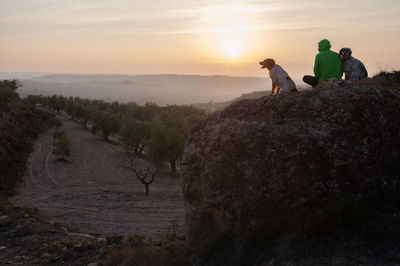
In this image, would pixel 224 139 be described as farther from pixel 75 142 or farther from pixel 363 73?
pixel 75 142

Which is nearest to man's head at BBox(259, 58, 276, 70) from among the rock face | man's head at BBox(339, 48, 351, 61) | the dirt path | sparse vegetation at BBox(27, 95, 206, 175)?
man's head at BBox(339, 48, 351, 61)

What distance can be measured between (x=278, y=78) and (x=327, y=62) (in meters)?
1.17

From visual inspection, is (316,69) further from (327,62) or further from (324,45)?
(324,45)

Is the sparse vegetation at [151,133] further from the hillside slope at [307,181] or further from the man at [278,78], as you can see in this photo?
the hillside slope at [307,181]

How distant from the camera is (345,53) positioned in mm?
8359

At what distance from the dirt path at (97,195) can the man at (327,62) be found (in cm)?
753

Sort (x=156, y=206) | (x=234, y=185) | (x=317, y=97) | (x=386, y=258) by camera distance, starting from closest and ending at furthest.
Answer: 1. (x=386, y=258)
2. (x=234, y=185)
3. (x=317, y=97)
4. (x=156, y=206)

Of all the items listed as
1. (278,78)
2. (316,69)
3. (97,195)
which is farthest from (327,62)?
(97,195)

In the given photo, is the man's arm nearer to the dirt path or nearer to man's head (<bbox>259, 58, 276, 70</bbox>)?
man's head (<bbox>259, 58, 276, 70</bbox>)

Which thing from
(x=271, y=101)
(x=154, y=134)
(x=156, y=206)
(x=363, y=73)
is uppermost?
(x=363, y=73)

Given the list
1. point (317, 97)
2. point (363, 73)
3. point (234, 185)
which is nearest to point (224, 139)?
point (234, 185)

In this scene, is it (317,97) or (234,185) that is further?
(317,97)

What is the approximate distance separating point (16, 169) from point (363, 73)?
25.8 m

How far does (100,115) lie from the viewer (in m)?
42.3
